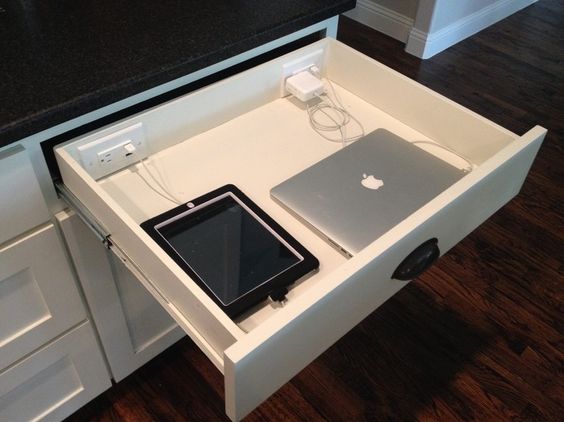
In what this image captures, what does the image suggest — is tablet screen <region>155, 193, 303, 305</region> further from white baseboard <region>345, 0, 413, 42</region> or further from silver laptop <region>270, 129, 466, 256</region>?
white baseboard <region>345, 0, 413, 42</region>

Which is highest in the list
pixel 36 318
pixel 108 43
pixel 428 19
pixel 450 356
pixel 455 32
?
pixel 108 43

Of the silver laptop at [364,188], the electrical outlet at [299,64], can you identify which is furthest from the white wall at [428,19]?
the silver laptop at [364,188]

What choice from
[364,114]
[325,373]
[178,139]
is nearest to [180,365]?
[325,373]

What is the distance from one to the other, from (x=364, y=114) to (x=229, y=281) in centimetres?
52

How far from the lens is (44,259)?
920 mm

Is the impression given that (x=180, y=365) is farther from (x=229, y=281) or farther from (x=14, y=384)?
(x=229, y=281)

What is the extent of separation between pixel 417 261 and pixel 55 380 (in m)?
0.81

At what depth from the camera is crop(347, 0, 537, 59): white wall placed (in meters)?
2.64

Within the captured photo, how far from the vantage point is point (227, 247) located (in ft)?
2.68

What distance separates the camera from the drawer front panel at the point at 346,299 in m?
0.60

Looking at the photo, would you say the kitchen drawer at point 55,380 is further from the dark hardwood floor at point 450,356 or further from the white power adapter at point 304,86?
the white power adapter at point 304,86

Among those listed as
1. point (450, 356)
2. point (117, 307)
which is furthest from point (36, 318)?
point (450, 356)

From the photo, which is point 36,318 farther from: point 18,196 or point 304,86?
point 304,86

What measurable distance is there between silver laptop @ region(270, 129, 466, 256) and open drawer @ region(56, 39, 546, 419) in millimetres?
32
